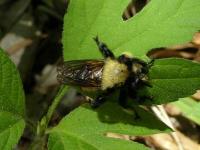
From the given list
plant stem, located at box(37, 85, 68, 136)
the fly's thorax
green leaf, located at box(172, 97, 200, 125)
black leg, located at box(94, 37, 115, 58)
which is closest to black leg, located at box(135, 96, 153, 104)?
the fly's thorax

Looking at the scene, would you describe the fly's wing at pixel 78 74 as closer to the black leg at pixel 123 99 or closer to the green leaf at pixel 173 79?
the black leg at pixel 123 99

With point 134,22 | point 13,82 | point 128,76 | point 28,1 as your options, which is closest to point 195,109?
point 128,76

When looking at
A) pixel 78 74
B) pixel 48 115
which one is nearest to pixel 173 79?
pixel 78 74

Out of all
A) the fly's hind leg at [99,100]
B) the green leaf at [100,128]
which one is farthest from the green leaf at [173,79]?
the fly's hind leg at [99,100]

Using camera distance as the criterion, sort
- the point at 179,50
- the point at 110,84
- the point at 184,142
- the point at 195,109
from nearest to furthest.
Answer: the point at 110,84
the point at 195,109
the point at 184,142
the point at 179,50

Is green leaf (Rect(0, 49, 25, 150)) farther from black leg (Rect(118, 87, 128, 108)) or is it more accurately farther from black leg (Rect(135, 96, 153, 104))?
black leg (Rect(135, 96, 153, 104))

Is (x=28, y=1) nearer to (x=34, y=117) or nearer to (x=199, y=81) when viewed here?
(x=34, y=117)

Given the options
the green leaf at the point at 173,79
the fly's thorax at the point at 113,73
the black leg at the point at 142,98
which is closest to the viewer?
the green leaf at the point at 173,79
